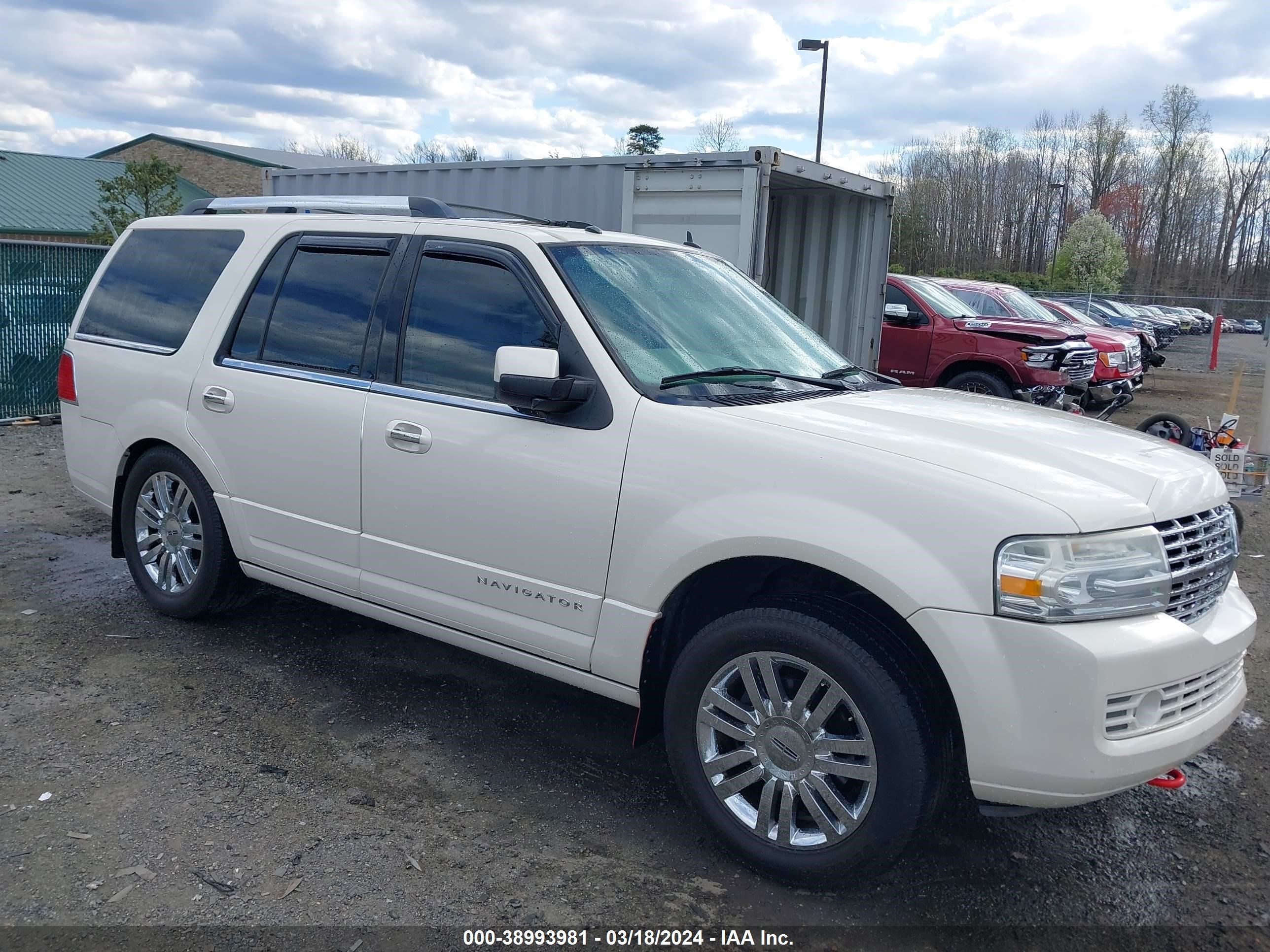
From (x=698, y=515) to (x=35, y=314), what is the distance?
10339 mm

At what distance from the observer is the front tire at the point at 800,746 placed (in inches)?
112

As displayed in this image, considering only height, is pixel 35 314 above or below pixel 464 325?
below

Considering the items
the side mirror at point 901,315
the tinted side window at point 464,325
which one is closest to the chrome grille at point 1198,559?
the tinted side window at point 464,325

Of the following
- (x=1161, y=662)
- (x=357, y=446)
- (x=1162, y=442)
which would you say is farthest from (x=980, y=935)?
(x=357, y=446)

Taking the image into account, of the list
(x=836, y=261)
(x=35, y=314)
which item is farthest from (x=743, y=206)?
(x=35, y=314)

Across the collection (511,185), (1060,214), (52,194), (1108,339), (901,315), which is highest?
(1060,214)

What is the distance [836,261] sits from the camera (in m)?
10.5

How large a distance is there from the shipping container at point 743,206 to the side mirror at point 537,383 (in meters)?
5.17

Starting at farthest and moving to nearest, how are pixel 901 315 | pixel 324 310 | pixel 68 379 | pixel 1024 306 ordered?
pixel 1024 306 → pixel 901 315 → pixel 68 379 → pixel 324 310

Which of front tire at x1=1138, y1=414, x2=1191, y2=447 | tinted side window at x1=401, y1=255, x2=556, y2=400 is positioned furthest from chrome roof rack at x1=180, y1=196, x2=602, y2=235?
front tire at x1=1138, y1=414, x2=1191, y2=447

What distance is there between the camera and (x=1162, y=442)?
3.65 metres

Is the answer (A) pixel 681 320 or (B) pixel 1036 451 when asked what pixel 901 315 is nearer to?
(A) pixel 681 320

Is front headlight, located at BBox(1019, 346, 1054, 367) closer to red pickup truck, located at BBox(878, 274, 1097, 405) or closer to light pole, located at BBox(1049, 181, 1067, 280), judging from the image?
red pickup truck, located at BBox(878, 274, 1097, 405)

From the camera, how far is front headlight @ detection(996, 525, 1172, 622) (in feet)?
8.76
